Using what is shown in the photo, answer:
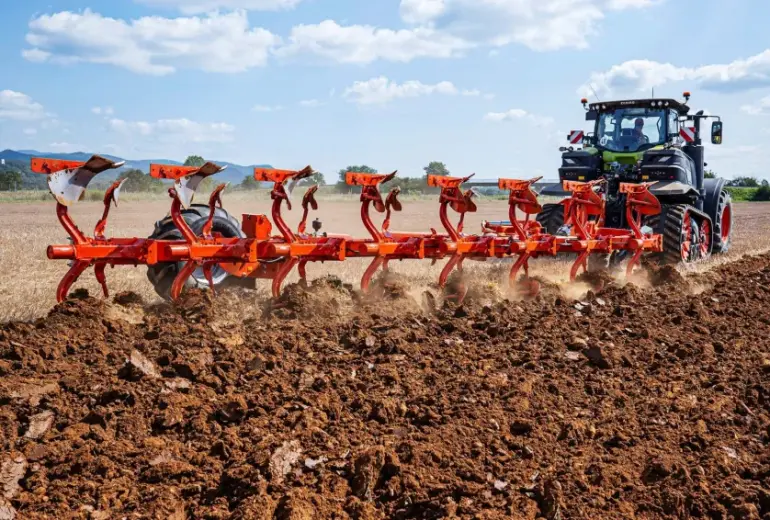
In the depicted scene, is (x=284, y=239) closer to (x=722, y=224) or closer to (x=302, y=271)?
(x=302, y=271)

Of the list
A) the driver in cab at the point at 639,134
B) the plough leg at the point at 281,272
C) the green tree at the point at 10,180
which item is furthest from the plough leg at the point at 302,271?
the green tree at the point at 10,180

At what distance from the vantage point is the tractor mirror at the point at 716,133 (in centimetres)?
1090

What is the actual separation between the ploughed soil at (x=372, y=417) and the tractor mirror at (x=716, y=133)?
20.4ft

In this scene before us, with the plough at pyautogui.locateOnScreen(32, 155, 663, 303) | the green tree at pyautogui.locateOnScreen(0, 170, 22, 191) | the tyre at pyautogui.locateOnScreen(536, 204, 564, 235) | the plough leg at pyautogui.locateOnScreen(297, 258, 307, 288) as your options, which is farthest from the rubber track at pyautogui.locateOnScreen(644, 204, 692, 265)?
the green tree at pyautogui.locateOnScreen(0, 170, 22, 191)

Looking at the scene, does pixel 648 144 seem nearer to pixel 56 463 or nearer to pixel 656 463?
pixel 656 463

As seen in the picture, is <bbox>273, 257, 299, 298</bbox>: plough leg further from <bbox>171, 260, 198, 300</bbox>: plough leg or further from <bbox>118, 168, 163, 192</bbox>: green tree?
<bbox>118, 168, 163, 192</bbox>: green tree

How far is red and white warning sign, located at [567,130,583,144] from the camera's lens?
11.2 meters

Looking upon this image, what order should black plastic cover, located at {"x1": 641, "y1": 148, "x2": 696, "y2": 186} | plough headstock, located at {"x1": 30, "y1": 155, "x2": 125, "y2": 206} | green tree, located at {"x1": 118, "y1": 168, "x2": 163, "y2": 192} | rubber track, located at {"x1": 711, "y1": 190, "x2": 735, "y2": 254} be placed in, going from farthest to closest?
1. green tree, located at {"x1": 118, "y1": 168, "x2": 163, "y2": 192}
2. rubber track, located at {"x1": 711, "y1": 190, "x2": 735, "y2": 254}
3. black plastic cover, located at {"x1": 641, "y1": 148, "x2": 696, "y2": 186}
4. plough headstock, located at {"x1": 30, "y1": 155, "x2": 125, "y2": 206}

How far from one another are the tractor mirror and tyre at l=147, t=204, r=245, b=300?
707cm

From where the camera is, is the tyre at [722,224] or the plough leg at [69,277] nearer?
the plough leg at [69,277]

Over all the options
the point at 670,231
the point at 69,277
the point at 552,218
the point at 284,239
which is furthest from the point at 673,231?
the point at 69,277

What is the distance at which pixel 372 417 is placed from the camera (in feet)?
11.6

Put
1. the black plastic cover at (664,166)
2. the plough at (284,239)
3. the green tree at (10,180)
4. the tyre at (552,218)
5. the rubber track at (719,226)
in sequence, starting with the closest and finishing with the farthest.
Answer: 1. the plough at (284,239)
2. the black plastic cover at (664,166)
3. the tyre at (552,218)
4. the rubber track at (719,226)
5. the green tree at (10,180)

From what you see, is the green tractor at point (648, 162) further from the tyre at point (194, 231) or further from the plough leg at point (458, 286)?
the tyre at point (194, 231)
